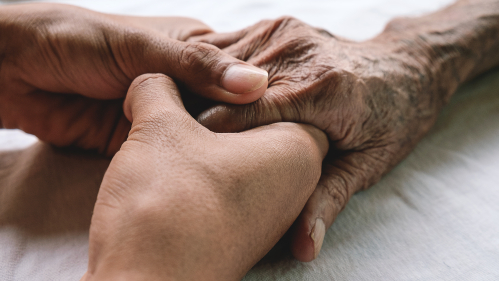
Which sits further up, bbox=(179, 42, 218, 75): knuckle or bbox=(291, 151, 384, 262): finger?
bbox=(179, 42, 218, 75): knuckle

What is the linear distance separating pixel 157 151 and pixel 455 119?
1226 millimetres

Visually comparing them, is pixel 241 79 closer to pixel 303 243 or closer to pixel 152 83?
pixel 152 83

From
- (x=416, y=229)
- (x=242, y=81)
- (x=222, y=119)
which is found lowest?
(x=416, y=229)

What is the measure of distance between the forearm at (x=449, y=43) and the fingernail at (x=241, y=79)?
2.23 feet

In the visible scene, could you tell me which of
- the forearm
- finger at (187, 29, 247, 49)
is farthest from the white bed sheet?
finger at (187, 29, 247, 49)

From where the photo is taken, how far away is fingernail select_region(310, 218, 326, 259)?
2.54 ft

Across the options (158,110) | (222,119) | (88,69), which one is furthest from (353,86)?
(88,69)

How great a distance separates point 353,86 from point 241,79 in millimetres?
372

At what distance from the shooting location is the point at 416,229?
2.89 feet

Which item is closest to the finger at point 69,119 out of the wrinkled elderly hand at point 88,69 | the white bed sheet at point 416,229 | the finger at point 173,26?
the wrinkled elderly hand at point 88,69

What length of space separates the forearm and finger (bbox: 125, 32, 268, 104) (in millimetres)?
695

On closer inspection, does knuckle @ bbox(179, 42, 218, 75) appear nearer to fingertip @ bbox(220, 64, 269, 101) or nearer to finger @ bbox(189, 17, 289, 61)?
fingertip @ bbox(220, 64, 269, 101)

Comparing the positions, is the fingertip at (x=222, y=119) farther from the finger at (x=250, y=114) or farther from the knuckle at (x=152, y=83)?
the knuckle at (x=152, y=83)

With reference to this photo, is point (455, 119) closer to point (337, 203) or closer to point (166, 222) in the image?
point (337, 203)
